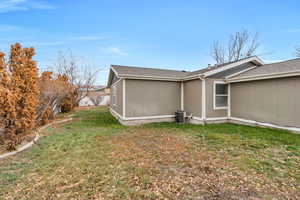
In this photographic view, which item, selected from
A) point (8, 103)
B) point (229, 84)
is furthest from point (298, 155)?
point (8, 103)

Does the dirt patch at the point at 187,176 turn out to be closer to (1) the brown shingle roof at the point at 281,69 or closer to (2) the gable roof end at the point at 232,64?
(2) the gable roof end at the point at 232,64

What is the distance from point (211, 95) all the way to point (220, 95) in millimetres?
763

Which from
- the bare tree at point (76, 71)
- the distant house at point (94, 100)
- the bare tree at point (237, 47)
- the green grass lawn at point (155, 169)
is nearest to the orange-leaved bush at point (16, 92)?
the green grass lawn at point (155, 169)

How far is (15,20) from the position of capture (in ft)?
29.9

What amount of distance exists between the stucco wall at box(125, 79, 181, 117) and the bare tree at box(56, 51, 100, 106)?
10096mm

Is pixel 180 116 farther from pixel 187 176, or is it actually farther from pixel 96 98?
pixel 96 98

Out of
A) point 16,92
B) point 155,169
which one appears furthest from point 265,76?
point 16,92

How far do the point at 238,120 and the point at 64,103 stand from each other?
14.0 metres

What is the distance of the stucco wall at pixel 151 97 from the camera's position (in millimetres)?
7820

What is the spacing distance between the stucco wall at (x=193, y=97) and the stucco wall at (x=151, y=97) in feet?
1.55

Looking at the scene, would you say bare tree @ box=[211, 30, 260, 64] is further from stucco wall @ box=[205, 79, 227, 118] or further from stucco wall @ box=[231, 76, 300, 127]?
stucco wall @ box=[205, 79, 227, 118]

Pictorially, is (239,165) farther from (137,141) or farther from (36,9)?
(36,9)

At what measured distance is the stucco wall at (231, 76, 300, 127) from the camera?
5.70 meters

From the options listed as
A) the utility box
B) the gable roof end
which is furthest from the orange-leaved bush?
the gable roof end
